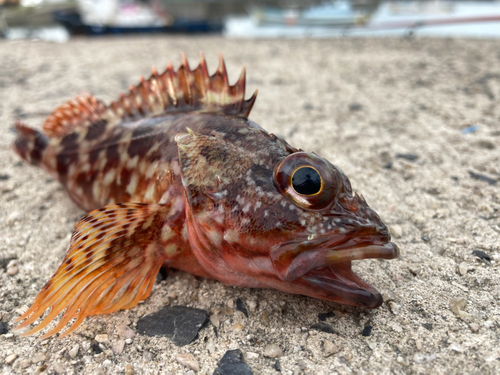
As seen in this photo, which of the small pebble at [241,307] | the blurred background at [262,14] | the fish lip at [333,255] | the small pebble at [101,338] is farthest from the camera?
the blurred background at [262,14]

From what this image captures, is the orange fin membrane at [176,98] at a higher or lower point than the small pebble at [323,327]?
higher

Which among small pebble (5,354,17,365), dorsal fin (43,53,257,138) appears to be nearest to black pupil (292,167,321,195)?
dorsal fin (43,53,257,138)

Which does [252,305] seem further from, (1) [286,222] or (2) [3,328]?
(2) [3,328]

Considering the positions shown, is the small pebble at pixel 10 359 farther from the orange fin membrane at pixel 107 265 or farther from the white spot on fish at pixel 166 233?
the white spot on fish at pixel 166 233

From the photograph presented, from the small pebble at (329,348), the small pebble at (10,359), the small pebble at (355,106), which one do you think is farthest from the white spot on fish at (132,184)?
the small pebble at (355,106)

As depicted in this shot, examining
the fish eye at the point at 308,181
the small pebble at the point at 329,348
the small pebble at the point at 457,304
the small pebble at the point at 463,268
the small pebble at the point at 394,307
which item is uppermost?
the fish eye at the point at 308,181

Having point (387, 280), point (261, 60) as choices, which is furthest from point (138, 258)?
point (261, 60)
